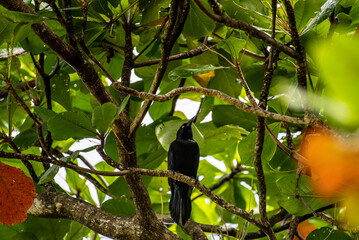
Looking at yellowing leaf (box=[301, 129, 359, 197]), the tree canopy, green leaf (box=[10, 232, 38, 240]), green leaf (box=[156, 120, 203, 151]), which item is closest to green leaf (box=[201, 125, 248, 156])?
the tree canopy

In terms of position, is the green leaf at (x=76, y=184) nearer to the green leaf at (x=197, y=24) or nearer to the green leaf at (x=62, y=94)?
the green leaf at (x=62, y=94)

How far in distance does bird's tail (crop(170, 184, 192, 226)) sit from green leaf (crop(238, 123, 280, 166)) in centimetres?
32

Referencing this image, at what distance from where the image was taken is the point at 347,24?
4.30 feet

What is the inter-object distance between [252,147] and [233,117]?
208mm

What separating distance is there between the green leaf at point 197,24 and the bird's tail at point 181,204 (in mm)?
644

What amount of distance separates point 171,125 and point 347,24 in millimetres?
749

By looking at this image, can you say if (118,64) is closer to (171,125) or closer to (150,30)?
(150,30)

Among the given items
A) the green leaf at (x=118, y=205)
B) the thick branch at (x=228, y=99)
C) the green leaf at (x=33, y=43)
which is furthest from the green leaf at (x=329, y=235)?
the green leaf at (x=33, y=43)

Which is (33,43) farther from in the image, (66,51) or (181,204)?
(181,204)

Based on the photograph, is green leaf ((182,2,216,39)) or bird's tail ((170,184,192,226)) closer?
green leaf ((182,2,216,39))

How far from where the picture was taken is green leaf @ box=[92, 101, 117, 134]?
1166mm

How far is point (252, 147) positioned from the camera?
150 cm

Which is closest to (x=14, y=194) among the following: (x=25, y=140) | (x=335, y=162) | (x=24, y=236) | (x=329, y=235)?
(x=25, y=140)

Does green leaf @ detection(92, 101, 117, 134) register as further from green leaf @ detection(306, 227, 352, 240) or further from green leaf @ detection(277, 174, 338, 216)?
green leaf @ detection(306, 227, 352, 240)
